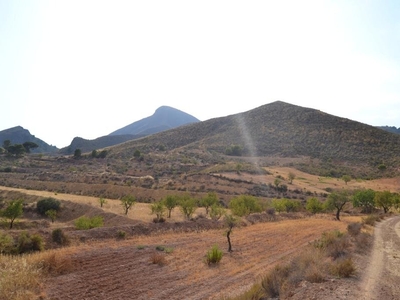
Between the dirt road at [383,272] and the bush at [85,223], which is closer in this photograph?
the dirt road at [383,272]

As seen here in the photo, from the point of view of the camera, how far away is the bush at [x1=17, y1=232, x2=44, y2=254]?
17.2 metres

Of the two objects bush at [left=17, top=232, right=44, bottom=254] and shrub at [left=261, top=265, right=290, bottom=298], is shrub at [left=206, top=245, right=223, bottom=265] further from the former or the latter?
bush at [left=17, top=232, right=44, bottom=254]

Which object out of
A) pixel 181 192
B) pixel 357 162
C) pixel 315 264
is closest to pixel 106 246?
pixel 315 264

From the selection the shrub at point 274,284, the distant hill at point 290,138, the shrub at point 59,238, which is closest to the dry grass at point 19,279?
the shrub at point 59,238

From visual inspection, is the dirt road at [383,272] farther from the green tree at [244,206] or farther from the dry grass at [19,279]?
the green tree at [244,206]

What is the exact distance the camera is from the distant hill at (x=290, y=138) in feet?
326

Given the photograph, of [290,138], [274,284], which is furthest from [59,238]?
[290,138]

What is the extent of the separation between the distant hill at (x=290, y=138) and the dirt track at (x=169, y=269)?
76862mm

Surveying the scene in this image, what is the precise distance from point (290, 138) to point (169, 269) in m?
104

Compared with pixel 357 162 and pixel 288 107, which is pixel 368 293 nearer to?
pixel 357 162

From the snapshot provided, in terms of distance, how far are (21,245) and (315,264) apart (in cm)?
1530

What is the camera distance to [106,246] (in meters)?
19.8

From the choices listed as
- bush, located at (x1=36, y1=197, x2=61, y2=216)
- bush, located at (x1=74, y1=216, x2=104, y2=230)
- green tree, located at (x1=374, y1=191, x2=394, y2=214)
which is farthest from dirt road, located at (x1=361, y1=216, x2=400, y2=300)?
bush, located at (x1=36, y1=197, x2=61, y2=216)

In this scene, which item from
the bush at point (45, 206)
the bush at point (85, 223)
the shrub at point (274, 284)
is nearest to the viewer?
the shrub at point (274, 284)
